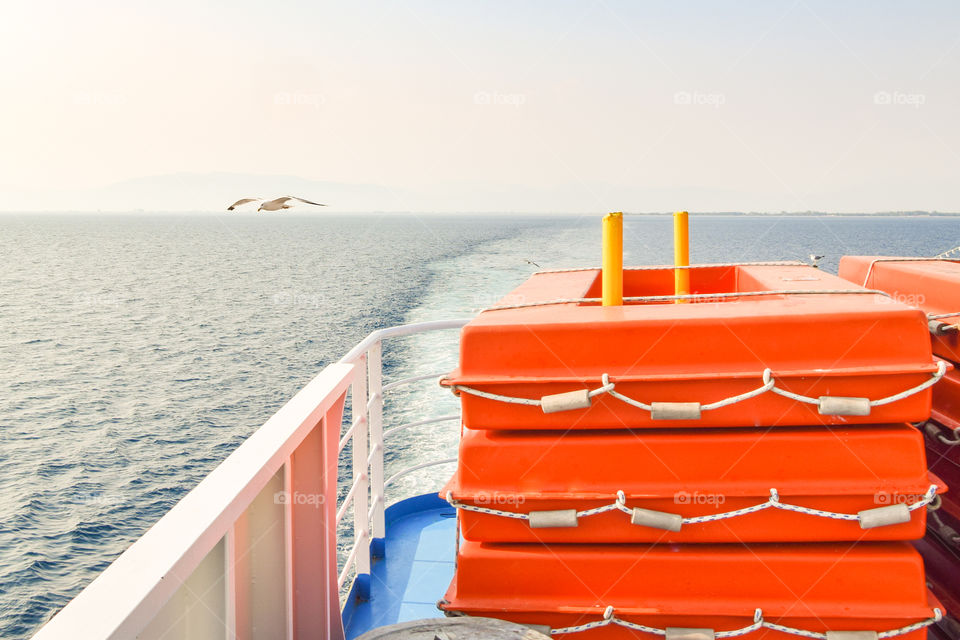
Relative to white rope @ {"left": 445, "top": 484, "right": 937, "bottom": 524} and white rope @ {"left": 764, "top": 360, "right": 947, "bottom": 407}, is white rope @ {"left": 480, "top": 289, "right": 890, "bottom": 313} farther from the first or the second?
white rope @ {"left": 445, "top": 484, "right": 937, "bottom": 524}

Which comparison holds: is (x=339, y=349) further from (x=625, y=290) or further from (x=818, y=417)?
(x=818, y=417)

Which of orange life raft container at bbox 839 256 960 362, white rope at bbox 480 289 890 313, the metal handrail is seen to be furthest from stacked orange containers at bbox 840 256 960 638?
the metal handrail

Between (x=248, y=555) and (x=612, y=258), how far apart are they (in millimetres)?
1172

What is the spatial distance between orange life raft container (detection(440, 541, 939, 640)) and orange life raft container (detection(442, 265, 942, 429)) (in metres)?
0.32

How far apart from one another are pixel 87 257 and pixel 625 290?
241 feet

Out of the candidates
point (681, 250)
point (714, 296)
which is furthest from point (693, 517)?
point (681, 250)

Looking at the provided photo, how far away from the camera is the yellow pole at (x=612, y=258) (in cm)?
196

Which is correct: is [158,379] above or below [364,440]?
below

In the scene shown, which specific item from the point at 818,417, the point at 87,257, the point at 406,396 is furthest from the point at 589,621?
the point at 87,257
